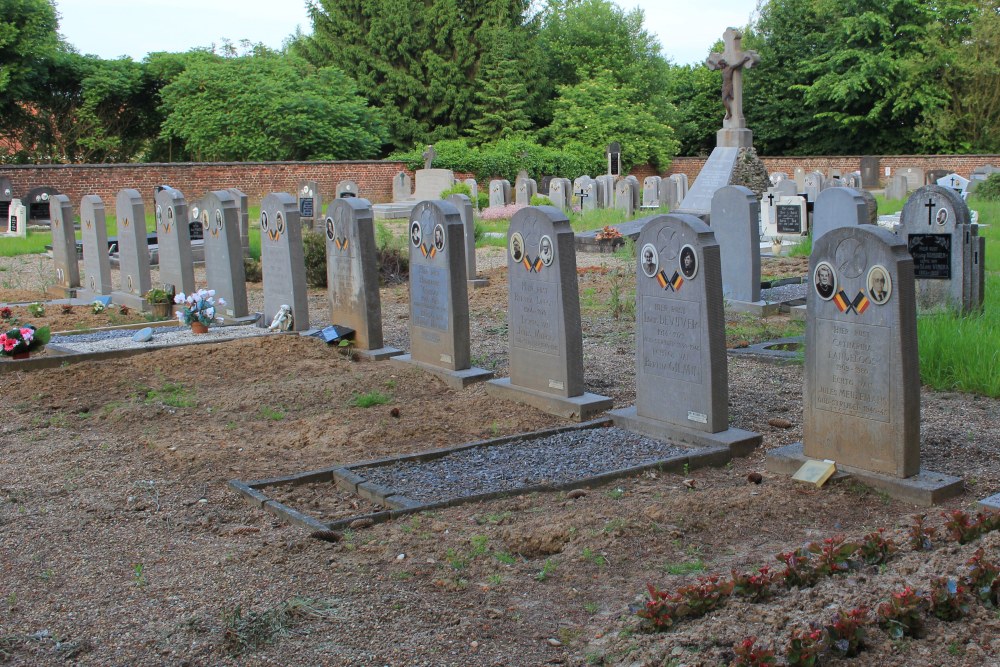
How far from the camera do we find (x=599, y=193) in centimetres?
2900

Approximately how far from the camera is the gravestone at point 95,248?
13.2 meters

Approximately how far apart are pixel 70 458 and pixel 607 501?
3.44 meters

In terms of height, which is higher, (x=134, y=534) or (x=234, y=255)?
(x=234, y=255)

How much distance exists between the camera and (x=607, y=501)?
5188 mm

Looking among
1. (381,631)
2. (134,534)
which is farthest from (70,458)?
(381,631)

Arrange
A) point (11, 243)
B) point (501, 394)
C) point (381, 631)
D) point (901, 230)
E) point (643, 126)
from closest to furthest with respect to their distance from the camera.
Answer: point (381, 631)
point (501, 394)
point (901, 230)
point (11, 243)
point (643, 126)

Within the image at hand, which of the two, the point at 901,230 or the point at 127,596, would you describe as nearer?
the point at 127,596

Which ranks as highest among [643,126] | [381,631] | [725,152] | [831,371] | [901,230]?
[643,126]

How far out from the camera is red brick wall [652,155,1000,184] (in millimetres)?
38375

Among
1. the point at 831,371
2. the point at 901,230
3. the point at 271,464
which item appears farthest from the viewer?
the point at 901,230

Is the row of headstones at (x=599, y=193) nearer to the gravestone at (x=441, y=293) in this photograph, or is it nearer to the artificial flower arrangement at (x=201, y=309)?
the artificial flower arrangement at (x=201, y=309)

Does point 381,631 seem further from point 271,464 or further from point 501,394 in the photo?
point 501,394

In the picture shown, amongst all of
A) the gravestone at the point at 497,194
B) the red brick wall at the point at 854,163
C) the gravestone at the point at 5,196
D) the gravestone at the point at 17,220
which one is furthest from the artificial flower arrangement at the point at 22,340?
the red brick wall at the point at 854,163

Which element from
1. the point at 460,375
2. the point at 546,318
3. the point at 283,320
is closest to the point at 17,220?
the point at 283,320
